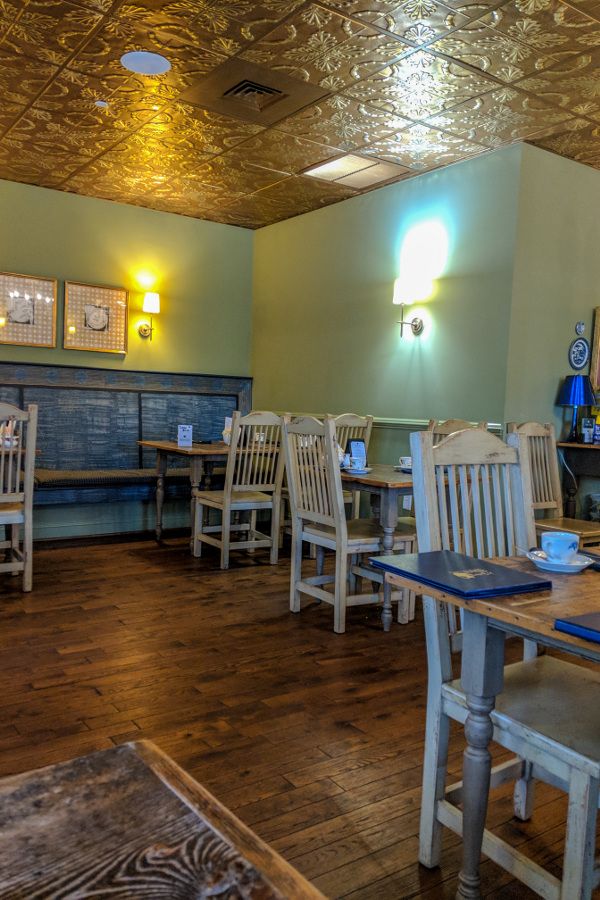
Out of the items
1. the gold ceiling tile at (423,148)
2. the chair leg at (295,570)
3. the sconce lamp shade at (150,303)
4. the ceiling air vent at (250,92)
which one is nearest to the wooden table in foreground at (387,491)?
the chair leg at (295,570)

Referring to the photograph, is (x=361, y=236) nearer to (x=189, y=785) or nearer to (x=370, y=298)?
(x=370, y=298)

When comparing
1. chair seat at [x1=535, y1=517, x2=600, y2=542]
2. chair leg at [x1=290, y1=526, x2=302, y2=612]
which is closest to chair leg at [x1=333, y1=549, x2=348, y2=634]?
chair leg at [x1=290, y1=526, x2=302, y2=612]

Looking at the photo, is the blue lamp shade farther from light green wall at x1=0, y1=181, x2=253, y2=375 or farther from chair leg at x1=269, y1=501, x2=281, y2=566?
light green wall at x1=0, y1=181, x2=253, y2=375

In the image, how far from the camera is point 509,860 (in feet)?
4.89

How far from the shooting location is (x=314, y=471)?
11.6 feet

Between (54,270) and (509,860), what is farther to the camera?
(54,270)

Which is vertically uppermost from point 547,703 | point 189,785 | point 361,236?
point 361,236

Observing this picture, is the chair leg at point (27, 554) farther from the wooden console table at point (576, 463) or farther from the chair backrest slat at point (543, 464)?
the wooden console table at point (576, 463)

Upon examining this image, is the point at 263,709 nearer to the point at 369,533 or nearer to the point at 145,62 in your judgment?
the point at 369,533

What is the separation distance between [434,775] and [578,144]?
160 inches

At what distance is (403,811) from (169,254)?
17.7 feet

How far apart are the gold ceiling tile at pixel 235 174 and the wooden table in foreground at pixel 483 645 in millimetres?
4070

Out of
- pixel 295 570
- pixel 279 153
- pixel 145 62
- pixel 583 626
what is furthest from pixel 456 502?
pixel 279 153

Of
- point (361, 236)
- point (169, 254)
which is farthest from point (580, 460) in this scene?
point (169, 254)
